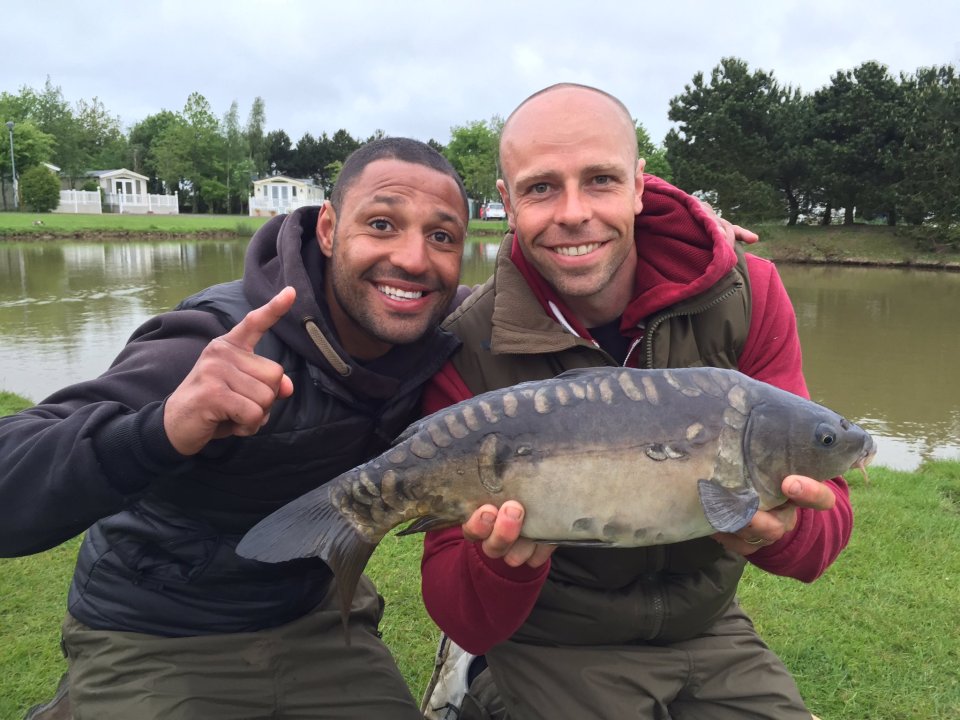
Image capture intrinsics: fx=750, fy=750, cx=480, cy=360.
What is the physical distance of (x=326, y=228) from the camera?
10.1 ft

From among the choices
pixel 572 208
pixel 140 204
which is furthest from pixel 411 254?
pixel 140 204

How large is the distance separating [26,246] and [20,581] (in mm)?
32340

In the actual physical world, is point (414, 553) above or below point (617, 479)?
below

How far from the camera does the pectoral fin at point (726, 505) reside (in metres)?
2.12

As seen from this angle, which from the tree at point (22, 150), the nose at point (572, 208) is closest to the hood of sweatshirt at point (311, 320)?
the nose at point (572, 208)

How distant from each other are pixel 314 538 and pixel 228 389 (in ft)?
1.93

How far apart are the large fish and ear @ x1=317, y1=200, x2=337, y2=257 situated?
3.49 ft

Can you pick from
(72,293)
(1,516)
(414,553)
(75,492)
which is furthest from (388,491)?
(72,293)

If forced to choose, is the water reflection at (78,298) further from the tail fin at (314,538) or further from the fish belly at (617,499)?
the fish belly at (617,499)

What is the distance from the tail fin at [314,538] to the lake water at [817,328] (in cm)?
667

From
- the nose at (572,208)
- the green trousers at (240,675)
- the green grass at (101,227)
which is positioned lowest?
the green trousers at (240,675)

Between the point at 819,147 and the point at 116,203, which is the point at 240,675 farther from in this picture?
the point at 116,203

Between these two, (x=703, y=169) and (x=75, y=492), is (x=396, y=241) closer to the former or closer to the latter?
(x=75, y=492)

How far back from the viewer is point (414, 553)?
4.88 meters
